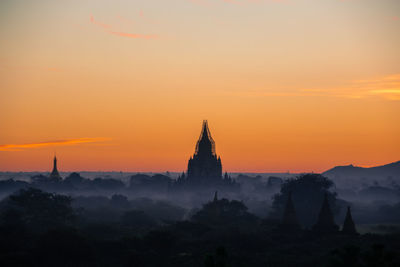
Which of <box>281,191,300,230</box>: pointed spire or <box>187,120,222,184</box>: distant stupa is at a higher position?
<box>187,120,222,184</box>: distant stupa

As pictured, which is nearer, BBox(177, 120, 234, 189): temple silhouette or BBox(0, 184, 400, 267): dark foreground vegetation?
BBox(0, 184, 400, 267): dark foreground vegetation

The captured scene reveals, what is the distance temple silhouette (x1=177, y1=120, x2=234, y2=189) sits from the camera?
162m

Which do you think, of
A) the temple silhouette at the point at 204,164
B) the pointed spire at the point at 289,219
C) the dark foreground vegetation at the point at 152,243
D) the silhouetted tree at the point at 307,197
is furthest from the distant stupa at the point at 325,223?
the temple silhouette at the point at 204,164

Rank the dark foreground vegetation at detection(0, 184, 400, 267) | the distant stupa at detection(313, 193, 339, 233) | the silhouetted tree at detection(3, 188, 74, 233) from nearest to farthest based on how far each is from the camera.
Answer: the dark foreground vegetation at detection(0, 184, 400, 267)
the distant stupa at detection(313, 193, 339, 233)
the silhouetted tree at detection(3, 188, 74, 233)

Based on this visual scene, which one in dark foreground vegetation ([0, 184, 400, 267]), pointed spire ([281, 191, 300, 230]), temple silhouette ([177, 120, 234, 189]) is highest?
temple silhouette ([177, 120, 234, 189])

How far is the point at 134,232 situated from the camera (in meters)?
81.2

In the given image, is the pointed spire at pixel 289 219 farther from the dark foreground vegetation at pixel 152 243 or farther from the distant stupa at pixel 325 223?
the distant stupa at pixel 325 223

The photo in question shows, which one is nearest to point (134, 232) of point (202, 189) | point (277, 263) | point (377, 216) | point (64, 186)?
point (277, 263)

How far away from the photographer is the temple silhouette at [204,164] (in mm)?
161500

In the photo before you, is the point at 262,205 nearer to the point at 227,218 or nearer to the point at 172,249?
the point at 227,218

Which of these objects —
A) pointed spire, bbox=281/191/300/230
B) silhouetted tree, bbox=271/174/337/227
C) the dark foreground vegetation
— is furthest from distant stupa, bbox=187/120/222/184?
pointed spire, bbox=281/191/300/230

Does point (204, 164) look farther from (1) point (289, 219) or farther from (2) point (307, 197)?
(1) point (289, 219)

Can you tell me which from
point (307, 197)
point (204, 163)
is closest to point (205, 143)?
point (204, 163)

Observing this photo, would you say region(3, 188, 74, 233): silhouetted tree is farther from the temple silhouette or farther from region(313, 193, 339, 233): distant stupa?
the temple silhouette
